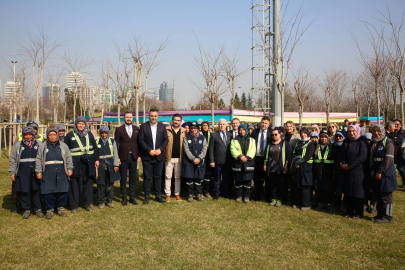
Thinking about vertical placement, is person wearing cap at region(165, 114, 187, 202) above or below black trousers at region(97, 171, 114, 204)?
above

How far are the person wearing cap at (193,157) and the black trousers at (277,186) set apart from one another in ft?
5.38

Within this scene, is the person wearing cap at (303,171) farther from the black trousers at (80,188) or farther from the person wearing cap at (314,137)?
the black trousers at (80,188)

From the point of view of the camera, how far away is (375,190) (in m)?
5.63

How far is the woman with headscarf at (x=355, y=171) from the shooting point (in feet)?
18.7

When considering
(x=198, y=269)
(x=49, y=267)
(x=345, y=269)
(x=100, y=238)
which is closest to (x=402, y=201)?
(x=345, y=269)

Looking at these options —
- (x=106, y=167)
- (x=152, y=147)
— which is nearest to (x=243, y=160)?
(x=152, y=147)

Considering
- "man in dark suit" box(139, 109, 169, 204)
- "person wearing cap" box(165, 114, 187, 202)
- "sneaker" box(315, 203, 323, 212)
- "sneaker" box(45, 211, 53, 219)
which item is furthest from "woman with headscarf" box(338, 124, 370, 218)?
"sneaker" box(45, 211, 53, 219)

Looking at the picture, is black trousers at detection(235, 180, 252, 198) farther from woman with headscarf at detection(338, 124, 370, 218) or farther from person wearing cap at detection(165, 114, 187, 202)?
woman with headscarf at detection(338, 124, 370, 218)

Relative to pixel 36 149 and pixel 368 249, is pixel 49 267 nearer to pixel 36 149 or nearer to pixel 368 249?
pixel 36 149

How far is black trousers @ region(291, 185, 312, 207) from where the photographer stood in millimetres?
6348

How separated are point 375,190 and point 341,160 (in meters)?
0.82

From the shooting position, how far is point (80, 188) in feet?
20.6

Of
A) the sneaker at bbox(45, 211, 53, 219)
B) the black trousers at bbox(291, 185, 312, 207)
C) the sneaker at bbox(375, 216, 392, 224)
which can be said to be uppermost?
the black trousers at bbox(291, 185, 312, 207)

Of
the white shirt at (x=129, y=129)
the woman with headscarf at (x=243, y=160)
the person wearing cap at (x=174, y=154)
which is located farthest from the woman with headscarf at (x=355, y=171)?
the white shirt at (x=129, y=129)
